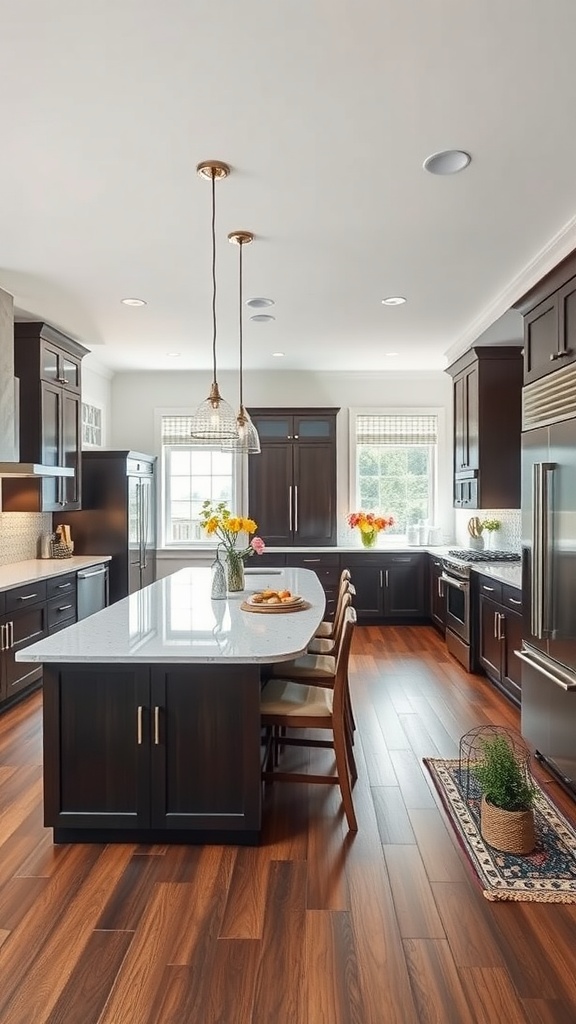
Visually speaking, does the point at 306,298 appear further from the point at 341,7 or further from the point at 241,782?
the point at 241,782

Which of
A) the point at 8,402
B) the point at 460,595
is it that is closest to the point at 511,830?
the point at 460,595

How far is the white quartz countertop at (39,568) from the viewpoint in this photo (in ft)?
14.2

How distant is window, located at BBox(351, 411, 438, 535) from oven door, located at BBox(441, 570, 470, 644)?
5.17 feet

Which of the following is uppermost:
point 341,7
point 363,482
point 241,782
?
point 341,7

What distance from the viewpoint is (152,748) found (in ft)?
8.09

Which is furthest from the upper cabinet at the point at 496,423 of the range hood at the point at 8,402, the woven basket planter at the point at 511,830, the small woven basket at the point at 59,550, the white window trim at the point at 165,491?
the small woven basket at the point at 59,550

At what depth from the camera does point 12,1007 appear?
1.70 meters

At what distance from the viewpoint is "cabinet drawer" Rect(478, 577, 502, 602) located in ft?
14.3

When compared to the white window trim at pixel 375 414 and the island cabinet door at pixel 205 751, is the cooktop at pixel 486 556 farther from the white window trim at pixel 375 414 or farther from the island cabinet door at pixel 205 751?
the island cabinet door at pixel 205 751

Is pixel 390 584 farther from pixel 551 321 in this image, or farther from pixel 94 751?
pixel 94 751

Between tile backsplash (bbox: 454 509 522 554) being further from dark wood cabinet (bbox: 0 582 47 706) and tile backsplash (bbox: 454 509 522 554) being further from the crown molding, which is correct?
dark wood cabinet (bbox: 0 582 47 706)

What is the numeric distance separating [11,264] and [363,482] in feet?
14.6

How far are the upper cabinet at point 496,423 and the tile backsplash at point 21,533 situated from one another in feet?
12.8

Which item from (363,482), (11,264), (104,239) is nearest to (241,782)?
(104,239)
